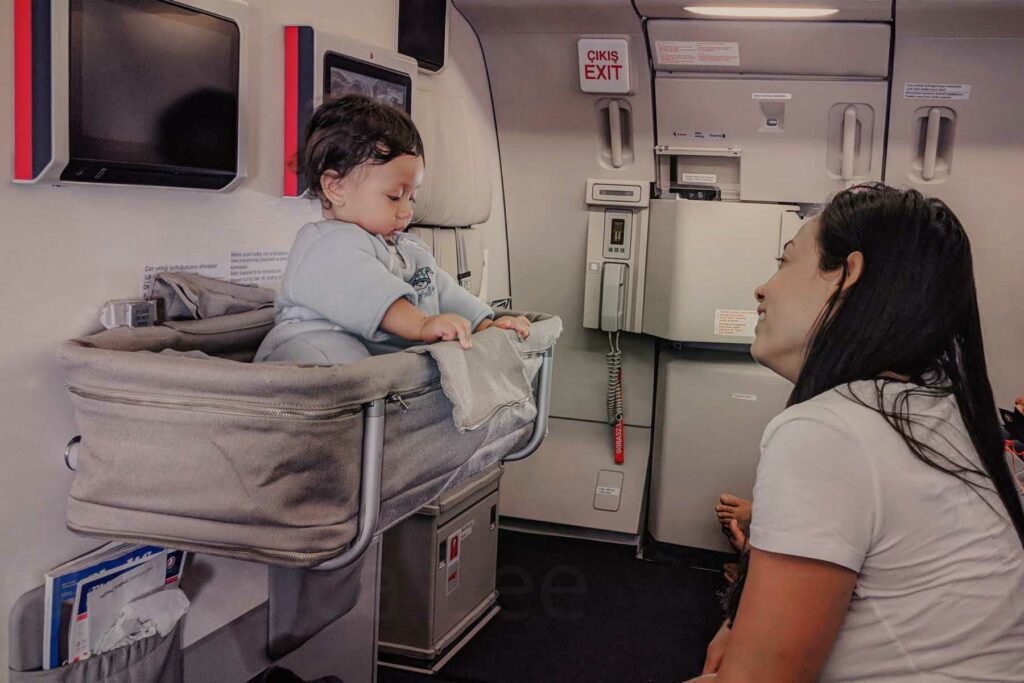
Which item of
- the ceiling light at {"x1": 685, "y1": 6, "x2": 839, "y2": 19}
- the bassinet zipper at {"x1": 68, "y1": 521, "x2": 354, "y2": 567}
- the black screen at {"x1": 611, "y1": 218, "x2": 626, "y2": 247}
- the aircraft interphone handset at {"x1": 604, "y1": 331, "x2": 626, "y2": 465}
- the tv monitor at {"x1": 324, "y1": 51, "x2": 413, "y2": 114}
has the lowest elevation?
the aircraft interphone handset at {"x1": 604, "y1": 331, "x2": 626, "y2": 465}

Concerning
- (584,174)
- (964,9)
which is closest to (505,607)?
(584,174)

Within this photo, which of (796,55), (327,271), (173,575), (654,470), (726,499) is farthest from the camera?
(654,470)

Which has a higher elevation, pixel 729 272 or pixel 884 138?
pixel 884 138

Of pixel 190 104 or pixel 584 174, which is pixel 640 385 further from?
pixel 190 104

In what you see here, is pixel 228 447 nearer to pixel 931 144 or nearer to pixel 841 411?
pixel 841 411

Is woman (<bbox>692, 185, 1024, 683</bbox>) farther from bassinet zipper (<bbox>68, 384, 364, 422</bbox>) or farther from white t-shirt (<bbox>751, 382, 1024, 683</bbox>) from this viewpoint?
bassinet zipper (<bbox>68, 384, 364, 422</bbox>)

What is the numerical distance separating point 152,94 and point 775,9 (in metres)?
2.61

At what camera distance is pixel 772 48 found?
Result: 378 cm

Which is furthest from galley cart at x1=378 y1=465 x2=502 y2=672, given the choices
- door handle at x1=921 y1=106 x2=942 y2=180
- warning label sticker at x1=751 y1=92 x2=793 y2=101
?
door handle at x1=921 y1=106 x2=942 y2=180

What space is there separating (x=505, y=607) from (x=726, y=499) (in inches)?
50.7

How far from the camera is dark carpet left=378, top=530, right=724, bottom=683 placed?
123 inches

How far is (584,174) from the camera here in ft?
14.1

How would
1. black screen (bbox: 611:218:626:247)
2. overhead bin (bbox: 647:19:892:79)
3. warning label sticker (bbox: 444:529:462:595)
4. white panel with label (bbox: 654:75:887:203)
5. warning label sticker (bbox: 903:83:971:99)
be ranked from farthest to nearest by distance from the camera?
black screen (bbox: 611:218:626:247) → white panel with label (bbox: 654:75:887:203) → warning label sticker (bbox: 903:83:971:99) → overhead bin (bbox: 647:19:892:79) → warning label sticker (bbox: 444:529:462:595)

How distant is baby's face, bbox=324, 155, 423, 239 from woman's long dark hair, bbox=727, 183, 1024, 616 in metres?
0.78
